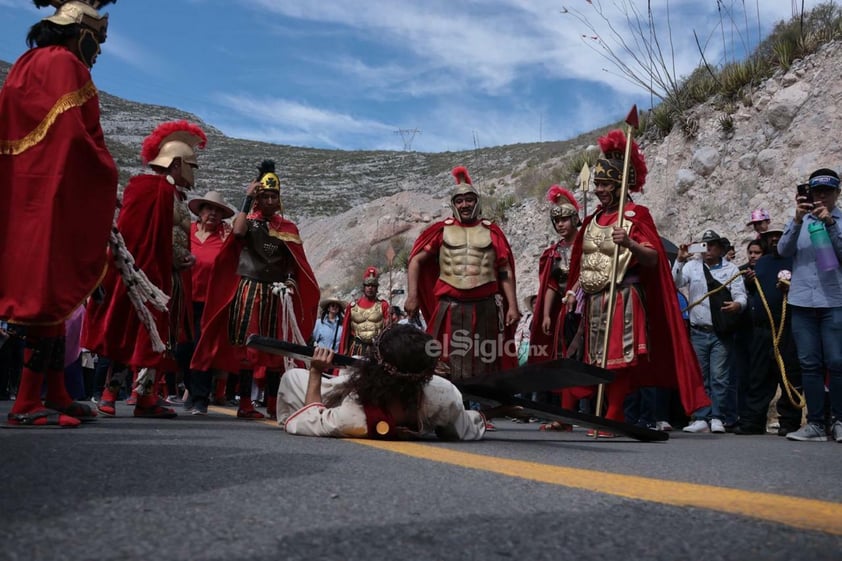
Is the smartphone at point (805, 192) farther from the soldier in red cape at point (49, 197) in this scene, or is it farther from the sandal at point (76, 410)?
the sandal at point (76, 410)

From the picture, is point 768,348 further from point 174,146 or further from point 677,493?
point 677,493

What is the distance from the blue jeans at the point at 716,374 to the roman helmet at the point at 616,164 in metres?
1.86

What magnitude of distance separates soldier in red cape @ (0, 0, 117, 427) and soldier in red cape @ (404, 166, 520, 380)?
3276 millimetres

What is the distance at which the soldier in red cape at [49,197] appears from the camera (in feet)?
14.3

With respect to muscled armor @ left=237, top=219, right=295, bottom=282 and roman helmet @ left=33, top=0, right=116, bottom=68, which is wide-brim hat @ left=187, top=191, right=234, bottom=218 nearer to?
muscled armor @ left=237, top=219, right=295, bottom=282

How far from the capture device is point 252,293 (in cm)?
730

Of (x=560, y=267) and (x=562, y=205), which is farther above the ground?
(x=562, y=205)

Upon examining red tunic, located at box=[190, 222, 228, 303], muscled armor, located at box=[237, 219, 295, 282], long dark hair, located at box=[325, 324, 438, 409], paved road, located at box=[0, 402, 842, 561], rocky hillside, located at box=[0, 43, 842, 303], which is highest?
rocky hillside, located at box=[0, 43, 842, 303]

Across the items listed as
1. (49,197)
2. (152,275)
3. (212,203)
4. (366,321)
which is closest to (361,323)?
(366,321)

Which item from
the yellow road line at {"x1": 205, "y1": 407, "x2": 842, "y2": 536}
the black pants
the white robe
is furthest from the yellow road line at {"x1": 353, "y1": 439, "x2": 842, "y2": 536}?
the black pants

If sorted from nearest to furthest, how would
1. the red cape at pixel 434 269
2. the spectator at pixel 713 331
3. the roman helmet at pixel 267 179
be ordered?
the roman helmet at pixel 267 179, the red cape at pixel 434 269, the spectator at pixel 713 331

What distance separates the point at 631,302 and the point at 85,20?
14.6 feet

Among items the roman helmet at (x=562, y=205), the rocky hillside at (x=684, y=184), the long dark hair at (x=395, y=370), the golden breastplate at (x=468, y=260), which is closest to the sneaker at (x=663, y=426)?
the roman helmet at (x=562, y=205)

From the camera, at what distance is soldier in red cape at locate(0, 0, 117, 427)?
436cm
